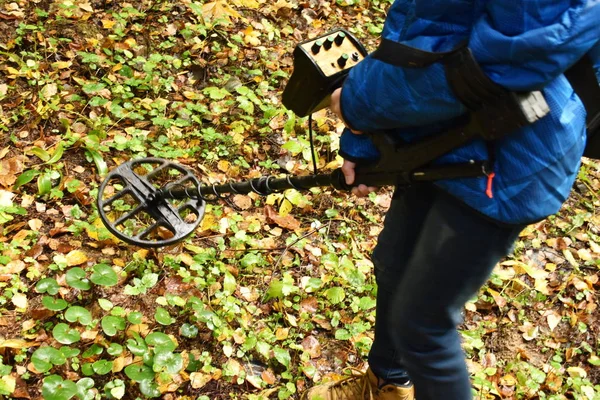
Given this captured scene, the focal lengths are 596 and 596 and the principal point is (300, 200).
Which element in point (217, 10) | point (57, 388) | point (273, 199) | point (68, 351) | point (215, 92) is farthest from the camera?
point (217, 10)

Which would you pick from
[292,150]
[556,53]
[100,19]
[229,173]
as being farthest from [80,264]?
[556,53]

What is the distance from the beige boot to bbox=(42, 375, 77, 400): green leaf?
0.91m

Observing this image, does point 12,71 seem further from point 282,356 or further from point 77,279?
point 282,356

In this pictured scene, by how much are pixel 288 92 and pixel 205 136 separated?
168cm

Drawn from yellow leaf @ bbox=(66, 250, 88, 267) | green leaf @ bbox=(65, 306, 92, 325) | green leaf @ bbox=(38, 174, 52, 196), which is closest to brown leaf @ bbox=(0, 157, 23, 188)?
green leaf @ bbox=(38, 174, 52, 196)

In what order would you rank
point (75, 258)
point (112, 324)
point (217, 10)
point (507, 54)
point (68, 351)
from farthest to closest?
point (217, 10)
point (75, 258)
point (112, 324)
point (68, 351)
point (507, 54)

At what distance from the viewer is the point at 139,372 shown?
7.63ft

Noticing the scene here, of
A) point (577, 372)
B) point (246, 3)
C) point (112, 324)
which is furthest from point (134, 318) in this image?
point (246, 3)

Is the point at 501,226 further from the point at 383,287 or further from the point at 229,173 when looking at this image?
the point at 229,173

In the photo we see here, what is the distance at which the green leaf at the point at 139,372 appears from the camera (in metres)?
2.30

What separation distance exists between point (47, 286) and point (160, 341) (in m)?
0.54

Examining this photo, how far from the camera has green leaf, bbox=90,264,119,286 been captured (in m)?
2.46

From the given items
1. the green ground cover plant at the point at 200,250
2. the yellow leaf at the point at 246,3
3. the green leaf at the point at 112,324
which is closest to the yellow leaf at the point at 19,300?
the green ground cover plant at the point at 200,250

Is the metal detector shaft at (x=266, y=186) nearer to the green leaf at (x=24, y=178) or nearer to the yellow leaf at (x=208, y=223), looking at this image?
the yellow leaf at (x=208, y=223)
